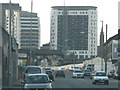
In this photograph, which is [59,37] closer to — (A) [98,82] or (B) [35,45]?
(B) [35,45]

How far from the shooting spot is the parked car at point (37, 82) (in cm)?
2458

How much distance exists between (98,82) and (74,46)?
146m

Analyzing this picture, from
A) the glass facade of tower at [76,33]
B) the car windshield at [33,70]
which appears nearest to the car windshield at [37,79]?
the car windshield at [33,70]

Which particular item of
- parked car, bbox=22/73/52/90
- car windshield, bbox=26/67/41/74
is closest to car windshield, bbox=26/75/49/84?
parked car, bbox=22/73/52/90

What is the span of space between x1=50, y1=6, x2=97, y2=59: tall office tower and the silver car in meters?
155

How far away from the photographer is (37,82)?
2600cm

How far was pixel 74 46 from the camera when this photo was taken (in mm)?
198000

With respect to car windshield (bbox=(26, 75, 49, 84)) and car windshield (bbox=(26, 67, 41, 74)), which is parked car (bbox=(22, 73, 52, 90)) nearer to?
car windshield (bbox=(26, 75, 49, 84))

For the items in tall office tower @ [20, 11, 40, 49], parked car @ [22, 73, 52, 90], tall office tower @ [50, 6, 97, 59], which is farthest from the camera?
tall office tower @ [50, 6, 97, 59]

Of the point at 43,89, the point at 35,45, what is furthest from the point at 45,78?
the point at 35,45

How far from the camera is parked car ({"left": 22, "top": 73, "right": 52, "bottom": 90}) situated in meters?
24.6

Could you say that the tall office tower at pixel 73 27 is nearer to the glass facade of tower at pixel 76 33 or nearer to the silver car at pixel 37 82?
the glass facade of tower at pixel 76 33

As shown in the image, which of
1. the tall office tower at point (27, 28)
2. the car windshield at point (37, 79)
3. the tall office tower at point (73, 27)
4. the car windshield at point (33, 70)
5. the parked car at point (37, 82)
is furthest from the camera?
the tall office tower at point (73, 27)

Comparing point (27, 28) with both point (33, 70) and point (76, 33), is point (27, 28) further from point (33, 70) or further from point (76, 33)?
point (33, 70)
